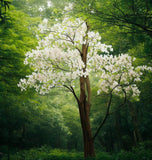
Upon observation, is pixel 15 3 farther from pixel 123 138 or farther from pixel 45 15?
pixel 123 138

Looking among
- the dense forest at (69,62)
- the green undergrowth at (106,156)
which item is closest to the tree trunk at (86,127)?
the dense forest at (69,62)

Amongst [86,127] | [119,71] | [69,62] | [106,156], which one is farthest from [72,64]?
[106,156]

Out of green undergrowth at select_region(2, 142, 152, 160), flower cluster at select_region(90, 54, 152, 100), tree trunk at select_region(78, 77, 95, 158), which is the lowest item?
green undergrowth at select_region(2, 142, 152, 160)

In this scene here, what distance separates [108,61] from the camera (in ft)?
22.4

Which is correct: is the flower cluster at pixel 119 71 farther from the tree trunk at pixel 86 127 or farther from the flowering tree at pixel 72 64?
the tree trunk at pixel 86 127

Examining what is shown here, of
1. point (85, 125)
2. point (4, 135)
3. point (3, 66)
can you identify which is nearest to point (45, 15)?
point (3, 66)

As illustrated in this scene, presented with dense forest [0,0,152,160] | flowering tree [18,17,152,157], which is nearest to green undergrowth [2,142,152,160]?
dense forest [0,0,152,160]

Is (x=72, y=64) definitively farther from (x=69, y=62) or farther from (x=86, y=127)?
(x=86, y=127)

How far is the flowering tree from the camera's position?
19.4 ft

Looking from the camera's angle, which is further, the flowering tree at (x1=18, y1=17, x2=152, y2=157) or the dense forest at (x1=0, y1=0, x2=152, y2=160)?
the flowering tree at (x1=18, y1=17, x2=152, y2=157)

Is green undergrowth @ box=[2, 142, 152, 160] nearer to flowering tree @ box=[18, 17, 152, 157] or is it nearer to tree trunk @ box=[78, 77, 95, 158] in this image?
tree trunk @ box=[78, 77, 95, 158]

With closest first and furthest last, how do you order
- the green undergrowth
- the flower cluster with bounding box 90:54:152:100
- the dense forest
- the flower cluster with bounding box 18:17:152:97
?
the dense forest → the green undergrowth → the flower cluster with bounding box 18:17:152:97 → the flower cluster with bounding box 90:54:152:100

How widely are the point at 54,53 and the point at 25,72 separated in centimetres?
325

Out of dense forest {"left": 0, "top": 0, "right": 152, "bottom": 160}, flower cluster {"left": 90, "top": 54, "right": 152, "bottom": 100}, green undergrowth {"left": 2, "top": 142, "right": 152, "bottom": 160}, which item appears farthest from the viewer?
flower cluster {"left": 90, "top": 54, "right": 152, "bottom": 100}
